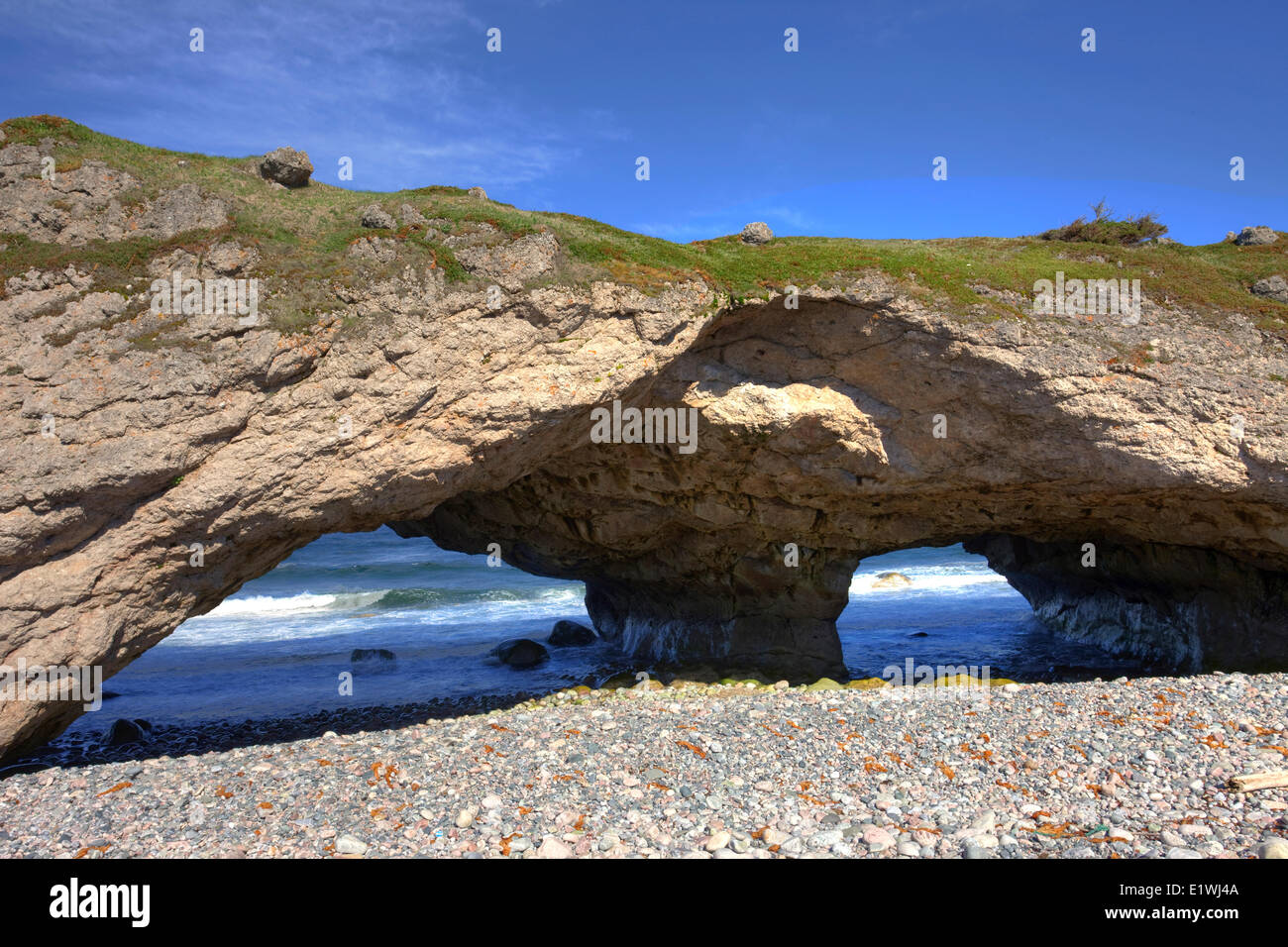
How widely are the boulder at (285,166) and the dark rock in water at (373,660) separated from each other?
14287 millimetres

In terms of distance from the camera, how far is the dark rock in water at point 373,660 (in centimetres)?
2288

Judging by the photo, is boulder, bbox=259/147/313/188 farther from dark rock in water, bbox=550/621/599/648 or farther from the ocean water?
dark rock in water, bbox=550/621/599/648

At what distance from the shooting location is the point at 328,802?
8961mm

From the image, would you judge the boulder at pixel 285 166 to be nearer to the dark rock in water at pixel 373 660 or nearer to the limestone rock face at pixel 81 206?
the limestone rock face at pixel 81 206

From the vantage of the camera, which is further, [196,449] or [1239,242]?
[1239,242]

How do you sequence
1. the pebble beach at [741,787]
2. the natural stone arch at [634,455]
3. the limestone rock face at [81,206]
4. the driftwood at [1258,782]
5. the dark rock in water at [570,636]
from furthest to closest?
the dark rock in water at [570,636]
the limestone rock face at [81,206]
the natural stone arch at [634,455]
the driftwood at [1258,782]
the pebble beach at [741,787]

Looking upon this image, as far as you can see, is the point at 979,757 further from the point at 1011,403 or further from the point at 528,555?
the point at 528,555

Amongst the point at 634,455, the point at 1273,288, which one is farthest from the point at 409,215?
the point at 1273,288

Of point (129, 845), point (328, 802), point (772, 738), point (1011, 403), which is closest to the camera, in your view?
point (129, 845)

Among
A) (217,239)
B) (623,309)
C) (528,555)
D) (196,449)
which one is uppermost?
(217,239)

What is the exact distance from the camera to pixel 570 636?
2544 centimetres

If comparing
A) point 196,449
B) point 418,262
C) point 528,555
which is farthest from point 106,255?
point 528,555

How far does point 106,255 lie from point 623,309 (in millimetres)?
8012
